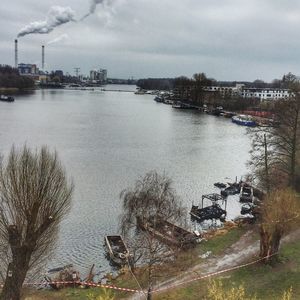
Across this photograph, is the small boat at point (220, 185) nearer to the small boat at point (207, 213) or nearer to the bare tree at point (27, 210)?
the small boat at point (207, 213)

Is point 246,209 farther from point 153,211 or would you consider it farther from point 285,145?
point 153,211

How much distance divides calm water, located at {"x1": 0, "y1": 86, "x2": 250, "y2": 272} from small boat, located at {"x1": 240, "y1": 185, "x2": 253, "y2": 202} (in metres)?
1.08

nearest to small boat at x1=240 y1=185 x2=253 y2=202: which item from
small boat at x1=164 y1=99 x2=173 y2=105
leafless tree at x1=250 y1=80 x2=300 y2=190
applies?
leafless tree at x1=250 y1=80 x2=300 y2=190

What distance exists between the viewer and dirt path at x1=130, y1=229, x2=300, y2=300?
20109 mm

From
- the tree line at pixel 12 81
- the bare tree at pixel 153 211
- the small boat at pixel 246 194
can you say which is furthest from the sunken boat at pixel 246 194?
the tree line at pixel 12 81

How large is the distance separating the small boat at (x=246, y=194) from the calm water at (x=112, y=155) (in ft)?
3.53

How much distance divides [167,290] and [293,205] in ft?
24.8

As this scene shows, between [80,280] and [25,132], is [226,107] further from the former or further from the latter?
[80,280]

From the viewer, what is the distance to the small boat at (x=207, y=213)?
33.1 meters

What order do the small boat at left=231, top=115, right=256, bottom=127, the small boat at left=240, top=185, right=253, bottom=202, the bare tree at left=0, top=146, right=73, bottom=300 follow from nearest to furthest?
the bare tree at left=0, top=146, right=73, bottom=300 < the small boat at left=240, top=185, right=253, bottom=202 < the small boat at left=231, top=115, right=256, bottom=127

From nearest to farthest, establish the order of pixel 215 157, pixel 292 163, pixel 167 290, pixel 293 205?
pixel 167 290 → pixel 293 205 → pixel 292 163 → pixel 215 157

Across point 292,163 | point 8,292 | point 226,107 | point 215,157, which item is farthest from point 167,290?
point 226,107

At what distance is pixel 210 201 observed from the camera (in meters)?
37.7

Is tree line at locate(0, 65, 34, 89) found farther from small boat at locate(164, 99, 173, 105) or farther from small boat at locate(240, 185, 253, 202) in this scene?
small boat at locate(240, 185, 253, 202)
